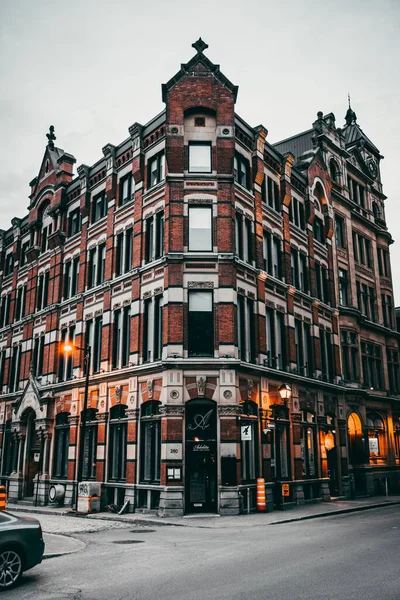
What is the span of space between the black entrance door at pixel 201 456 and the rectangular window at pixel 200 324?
225 centimetres

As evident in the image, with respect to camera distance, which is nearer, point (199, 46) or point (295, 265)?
point (199, 46)

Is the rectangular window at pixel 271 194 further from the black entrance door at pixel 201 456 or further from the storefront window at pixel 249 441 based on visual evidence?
the black entrance door at pixel 201 456

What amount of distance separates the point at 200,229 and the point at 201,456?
9.86 m

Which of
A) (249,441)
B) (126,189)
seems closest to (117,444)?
(249,441)

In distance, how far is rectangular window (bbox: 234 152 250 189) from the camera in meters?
26.5

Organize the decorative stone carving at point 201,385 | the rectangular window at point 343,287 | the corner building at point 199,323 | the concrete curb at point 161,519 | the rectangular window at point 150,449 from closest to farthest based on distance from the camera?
1. the concrete curb at point 161,519
2. the decorative stone carving at point 201,385
3. the corner building at point 199,323
4. the rectangular window at point 150,449
5. the rectangular window at point 343,287

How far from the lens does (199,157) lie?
2555cm

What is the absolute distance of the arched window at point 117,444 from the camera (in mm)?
25203

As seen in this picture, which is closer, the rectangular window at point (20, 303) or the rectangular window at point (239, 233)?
the rectangular window at point (239, 233)

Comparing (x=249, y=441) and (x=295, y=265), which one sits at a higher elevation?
Result: (x=295, y=265)

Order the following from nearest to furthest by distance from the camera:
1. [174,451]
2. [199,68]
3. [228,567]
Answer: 1. [228,567]
2. [174,451]
3. [199,68]

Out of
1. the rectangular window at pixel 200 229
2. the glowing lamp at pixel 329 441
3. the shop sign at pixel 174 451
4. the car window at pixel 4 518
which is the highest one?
the rectangular window at pixel 200 229

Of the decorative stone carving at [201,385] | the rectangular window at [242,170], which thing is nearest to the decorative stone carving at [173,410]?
the decorative stone carving at [201,385]

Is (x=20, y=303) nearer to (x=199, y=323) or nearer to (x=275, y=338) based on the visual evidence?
(x=199, y=323)
